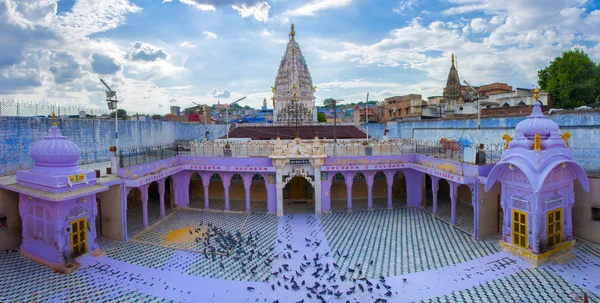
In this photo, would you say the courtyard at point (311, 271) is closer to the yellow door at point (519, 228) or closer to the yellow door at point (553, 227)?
the yellow door at point (519, 228)

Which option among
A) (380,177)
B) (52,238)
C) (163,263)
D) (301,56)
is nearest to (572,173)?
(380,177)

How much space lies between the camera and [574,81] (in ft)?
94.3

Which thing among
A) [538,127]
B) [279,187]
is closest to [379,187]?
[279,187]

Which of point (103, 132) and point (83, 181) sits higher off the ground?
point (103, 132)

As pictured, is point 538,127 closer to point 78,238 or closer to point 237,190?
point 237,190

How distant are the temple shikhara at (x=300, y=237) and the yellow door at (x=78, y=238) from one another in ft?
0.11

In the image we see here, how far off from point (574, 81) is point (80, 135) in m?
34.6

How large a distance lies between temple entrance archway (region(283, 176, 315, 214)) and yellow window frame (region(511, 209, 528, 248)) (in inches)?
389

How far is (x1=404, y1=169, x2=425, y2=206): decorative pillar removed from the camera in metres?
18.5

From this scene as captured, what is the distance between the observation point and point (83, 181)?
1160 centimetres

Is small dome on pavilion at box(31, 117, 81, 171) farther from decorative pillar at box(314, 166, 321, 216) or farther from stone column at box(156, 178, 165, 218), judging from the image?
decorative pillar at box(314, 166, 321, 216)

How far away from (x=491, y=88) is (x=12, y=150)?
49.3 meters

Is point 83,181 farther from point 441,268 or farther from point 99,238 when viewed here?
point 441,268

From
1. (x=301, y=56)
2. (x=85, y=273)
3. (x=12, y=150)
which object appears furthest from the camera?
(x=301, y=56)
